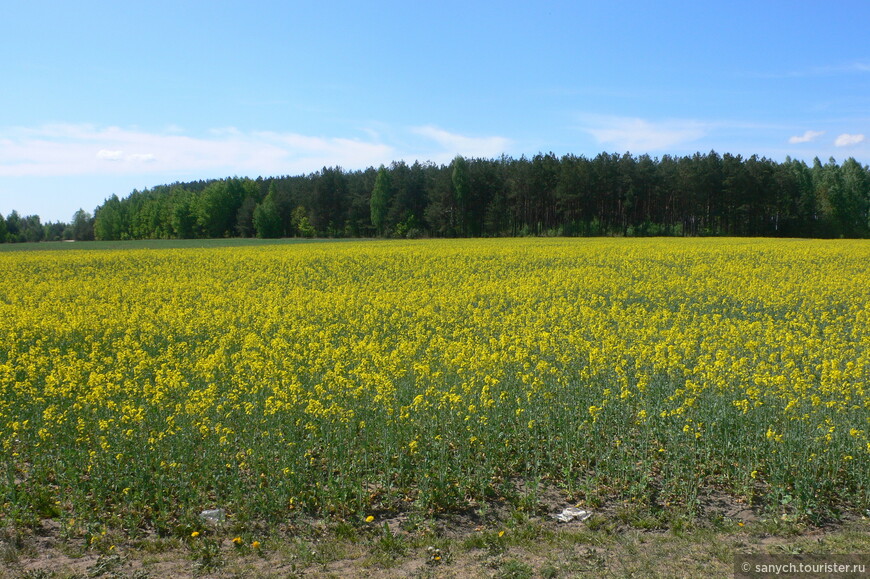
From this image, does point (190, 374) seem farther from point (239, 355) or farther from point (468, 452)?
point (468, 452)

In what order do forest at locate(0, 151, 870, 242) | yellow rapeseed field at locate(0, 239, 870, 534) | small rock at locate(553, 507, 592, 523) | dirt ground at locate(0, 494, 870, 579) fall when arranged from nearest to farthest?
dirt ground at locate(0, 494, 870, 579) < small rock at locate(553, 507, 592, 523) < yellow rapeseed field at locate(0, 239, 870, 534) < forest at locate(0, 151, 870, 242)

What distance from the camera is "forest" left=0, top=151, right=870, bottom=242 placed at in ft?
241

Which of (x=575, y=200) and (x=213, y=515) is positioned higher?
(x=575, y=200)

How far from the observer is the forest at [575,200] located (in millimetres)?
73375

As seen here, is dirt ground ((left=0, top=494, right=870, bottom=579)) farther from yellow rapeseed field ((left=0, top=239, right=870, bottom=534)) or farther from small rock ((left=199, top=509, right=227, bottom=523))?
yellow rapeseed field ((left=0, top=239, right=870, bottom=534))

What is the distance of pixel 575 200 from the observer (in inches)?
2926

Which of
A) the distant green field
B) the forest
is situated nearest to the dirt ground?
the distant green field

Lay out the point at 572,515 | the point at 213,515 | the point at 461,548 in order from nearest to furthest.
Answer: the point at 461,548 → the point at 572,515 → the point at 213,515

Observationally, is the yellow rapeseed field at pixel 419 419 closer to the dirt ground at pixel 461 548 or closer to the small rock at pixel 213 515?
the small rock at pixel 213 515

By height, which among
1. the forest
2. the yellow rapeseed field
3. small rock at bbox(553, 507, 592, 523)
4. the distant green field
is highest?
the forest

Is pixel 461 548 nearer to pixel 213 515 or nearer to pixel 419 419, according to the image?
pixel 213 515

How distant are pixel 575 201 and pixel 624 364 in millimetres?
67624

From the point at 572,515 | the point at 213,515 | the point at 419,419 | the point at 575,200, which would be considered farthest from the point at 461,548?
the point at 575,200

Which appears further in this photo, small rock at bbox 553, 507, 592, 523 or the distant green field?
the distant green field
